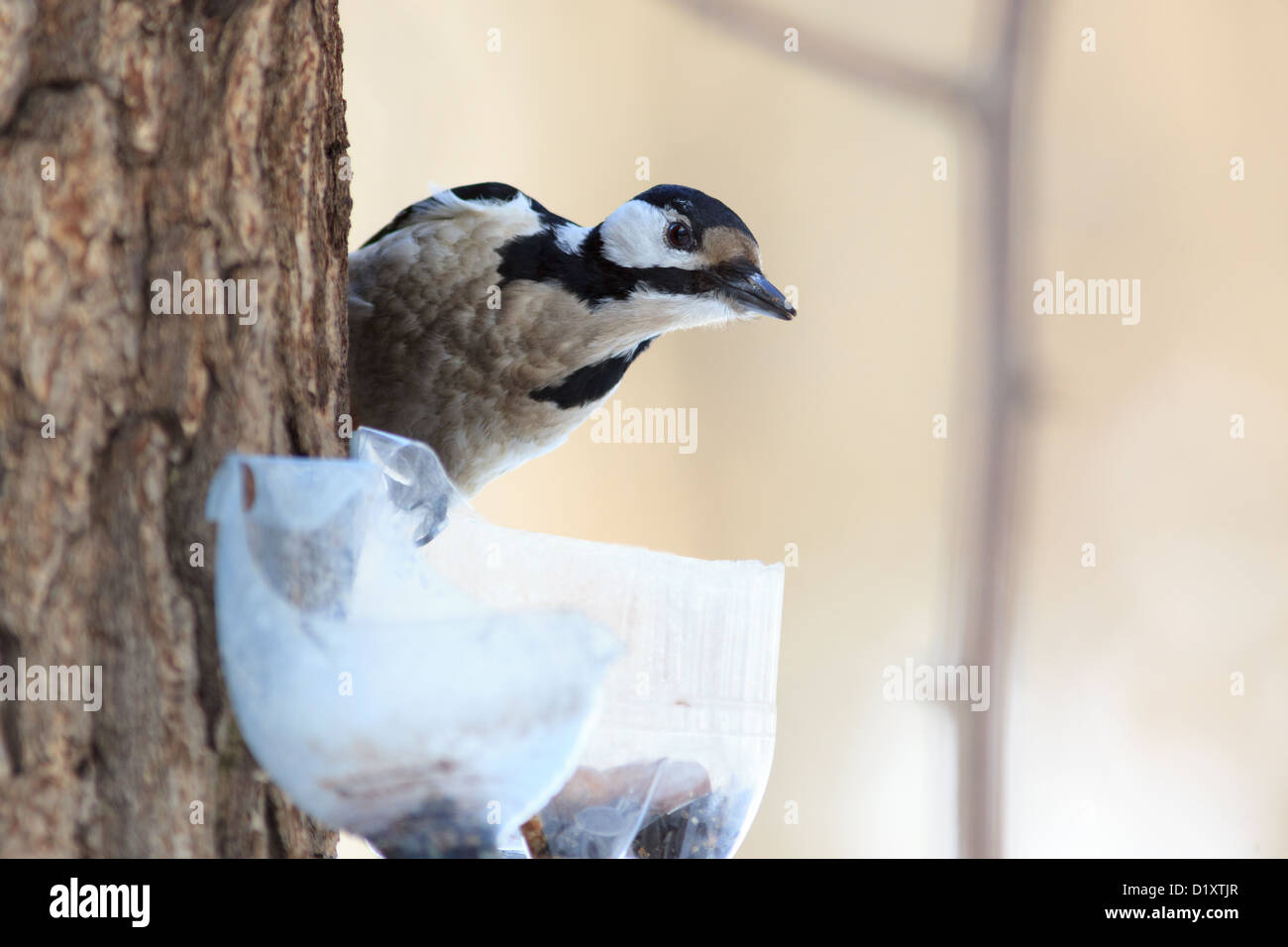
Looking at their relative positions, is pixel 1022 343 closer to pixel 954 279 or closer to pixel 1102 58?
pixel 954 279

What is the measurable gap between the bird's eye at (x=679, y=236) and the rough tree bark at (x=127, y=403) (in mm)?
708

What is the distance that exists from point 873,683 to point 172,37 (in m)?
2.23

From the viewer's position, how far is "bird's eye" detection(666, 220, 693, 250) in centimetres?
162

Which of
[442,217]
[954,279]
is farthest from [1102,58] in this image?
[442,217]

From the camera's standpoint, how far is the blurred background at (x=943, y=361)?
2762 mm

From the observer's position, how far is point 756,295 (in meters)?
1.60

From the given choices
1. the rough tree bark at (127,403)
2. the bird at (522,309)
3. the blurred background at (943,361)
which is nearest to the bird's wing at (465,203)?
the bird at (522,309)

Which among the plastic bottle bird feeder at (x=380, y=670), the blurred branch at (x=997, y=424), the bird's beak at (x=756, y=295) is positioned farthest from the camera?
the blurred branch at (x=997, y=424)

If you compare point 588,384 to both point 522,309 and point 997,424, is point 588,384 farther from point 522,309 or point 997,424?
point 997,424

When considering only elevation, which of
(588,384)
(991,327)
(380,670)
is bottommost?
(380,670)

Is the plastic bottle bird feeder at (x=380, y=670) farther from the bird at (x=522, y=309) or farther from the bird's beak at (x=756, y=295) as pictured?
the bird's beak at (x=756, y=295)

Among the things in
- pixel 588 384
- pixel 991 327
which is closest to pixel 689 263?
pixel 588 384

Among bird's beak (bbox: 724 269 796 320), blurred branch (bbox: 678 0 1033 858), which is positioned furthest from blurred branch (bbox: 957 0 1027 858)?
bird's beak (bbox: 724 269 796 320)

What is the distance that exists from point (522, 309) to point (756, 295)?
320mm
